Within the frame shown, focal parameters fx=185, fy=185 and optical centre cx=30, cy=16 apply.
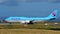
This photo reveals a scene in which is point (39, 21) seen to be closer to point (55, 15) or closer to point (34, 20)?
point (34, 20)

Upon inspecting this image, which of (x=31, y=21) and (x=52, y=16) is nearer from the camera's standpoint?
(x=31, y=21)

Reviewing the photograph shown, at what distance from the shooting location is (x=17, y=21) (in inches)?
3979

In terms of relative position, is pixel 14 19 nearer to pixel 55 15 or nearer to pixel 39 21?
pixel 39 21

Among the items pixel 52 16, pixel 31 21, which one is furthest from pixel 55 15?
Result: pixel 31 21

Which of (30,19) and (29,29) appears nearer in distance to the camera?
(29,29)

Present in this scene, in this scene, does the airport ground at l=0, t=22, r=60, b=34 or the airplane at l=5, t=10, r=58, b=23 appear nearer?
the airport ground at l=0, t=22, r=60, b=34

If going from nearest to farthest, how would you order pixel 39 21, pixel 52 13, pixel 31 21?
pixel 31 21 < pixel 39 21 < pixel 52 13

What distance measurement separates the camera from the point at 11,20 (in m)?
102

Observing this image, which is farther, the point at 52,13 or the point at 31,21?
the point at 52,13

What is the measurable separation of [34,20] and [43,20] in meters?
5.72

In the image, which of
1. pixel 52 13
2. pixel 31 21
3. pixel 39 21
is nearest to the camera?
pixel 31 21

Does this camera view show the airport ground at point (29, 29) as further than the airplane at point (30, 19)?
No

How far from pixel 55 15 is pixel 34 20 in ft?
46.9

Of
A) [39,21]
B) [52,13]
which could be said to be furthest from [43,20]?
[52,13]
